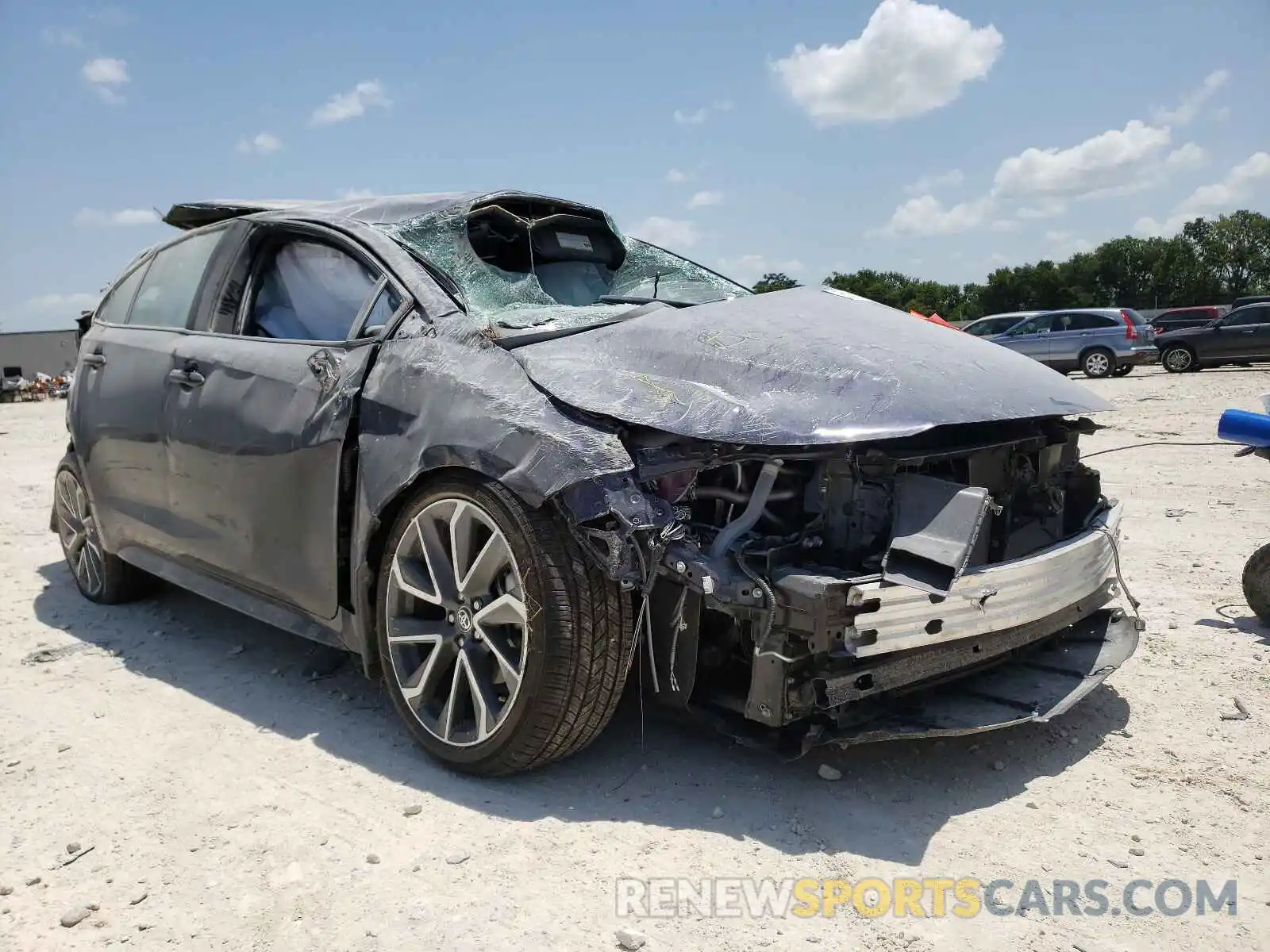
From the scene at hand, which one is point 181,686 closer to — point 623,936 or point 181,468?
point 181,468

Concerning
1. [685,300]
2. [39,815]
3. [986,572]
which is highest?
[685,300]

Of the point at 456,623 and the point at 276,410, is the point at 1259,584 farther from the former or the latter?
the point at 276,410

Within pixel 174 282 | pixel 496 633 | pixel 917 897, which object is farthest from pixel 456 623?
pixel 174 282

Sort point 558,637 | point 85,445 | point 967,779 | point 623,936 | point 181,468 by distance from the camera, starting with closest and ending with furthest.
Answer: point 623,936 → point 558,637 → point 967,779 → point 181,468 → point 85,445

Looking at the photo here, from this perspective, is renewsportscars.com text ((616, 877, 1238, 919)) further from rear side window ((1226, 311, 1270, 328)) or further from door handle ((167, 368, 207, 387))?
rear side window ((1226, 311, 1270, 328))

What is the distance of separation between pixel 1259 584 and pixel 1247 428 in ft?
2.28

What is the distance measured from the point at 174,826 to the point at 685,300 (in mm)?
2539

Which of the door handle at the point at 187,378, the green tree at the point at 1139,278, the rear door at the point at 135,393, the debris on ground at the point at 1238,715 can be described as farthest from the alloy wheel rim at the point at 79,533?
the green tree at the point at 1139,278

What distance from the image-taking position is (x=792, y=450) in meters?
2.62

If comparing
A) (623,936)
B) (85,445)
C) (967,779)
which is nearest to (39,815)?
(623,936)

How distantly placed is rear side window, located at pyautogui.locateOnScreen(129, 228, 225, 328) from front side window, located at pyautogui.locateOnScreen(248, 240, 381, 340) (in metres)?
0.45

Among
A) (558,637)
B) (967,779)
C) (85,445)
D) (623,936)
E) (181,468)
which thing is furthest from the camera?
(85,445)

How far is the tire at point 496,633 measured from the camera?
2580mm

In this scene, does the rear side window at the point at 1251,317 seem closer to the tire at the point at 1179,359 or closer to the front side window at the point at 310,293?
the tire at the point at 1179,359
